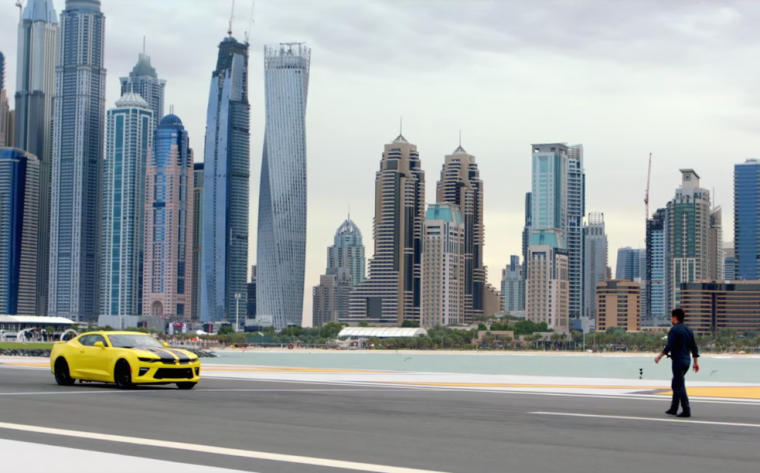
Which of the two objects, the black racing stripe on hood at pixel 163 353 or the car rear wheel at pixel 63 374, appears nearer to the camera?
the black racing stripe on hood at pixel 163 353

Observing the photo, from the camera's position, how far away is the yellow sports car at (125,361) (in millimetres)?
27734

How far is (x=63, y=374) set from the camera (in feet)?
98.5

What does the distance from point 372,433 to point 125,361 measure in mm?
12355

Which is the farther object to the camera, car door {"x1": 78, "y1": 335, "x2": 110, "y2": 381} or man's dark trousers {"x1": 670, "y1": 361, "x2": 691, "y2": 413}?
car door {"x1": 78, "y1": 335, "x2": 110, "y2": 381}

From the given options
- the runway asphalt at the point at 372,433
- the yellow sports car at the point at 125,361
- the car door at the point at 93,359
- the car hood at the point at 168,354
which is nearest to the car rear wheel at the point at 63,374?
the yellow sports car at the point at 125,361

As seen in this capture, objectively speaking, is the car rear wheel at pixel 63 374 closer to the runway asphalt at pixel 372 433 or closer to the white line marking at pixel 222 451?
the runway asphalt at pixel 372 433

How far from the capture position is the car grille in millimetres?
27828

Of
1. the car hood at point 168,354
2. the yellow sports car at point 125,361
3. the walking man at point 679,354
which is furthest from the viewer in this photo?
the car hood at point 168,354

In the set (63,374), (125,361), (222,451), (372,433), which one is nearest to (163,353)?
(125,361)

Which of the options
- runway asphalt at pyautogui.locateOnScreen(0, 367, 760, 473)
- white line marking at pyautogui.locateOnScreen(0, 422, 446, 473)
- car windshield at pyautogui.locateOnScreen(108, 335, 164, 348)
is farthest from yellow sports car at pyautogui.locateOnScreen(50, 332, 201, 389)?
→ white line marking at pyautogui.locateOnScreen(0, 422, 446, 473)

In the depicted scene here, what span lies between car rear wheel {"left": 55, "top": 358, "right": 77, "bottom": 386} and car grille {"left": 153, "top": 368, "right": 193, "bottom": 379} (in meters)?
3.51

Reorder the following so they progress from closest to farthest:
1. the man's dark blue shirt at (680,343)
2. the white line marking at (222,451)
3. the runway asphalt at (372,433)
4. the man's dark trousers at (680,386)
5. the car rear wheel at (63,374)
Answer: the white line marking at (222,451), the runway asphalt at (372,433), the man's dark trousers at (680,386), the man's dark blue shirt at (680,343), the car rear wheel at (63,374)

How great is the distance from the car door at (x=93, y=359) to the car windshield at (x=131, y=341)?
28cm

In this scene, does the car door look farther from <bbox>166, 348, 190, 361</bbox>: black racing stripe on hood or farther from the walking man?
the walking man
